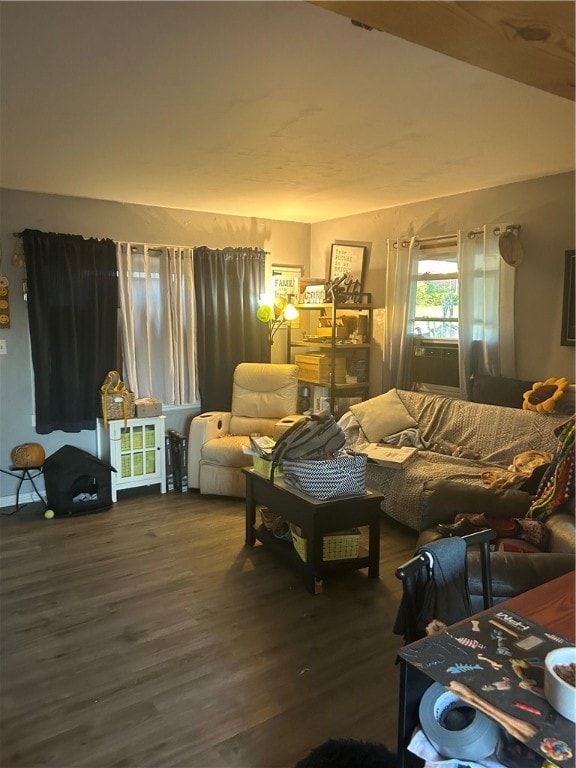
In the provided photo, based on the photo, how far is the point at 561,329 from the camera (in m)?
3.79

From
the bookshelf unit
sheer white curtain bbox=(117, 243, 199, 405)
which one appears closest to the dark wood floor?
sheer white curtain bbox=(117, 243, 199, 405)

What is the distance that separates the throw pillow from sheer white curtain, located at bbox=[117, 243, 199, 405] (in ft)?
5.27

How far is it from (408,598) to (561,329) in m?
2.81

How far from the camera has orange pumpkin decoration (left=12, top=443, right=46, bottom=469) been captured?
14.1 ft

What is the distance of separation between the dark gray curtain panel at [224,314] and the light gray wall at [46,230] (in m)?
0.24

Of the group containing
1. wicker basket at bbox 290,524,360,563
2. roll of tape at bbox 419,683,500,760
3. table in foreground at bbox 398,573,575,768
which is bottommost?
wicker basket at bbox 290,524,360,563

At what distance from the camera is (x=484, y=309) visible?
13.8ft

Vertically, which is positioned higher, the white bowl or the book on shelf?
the white bowl

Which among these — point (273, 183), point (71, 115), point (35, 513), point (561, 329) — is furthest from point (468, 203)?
point (35, 513)

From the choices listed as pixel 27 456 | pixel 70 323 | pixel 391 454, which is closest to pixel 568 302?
pixel 391 454

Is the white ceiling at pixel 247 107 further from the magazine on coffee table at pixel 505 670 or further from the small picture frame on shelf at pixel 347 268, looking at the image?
the magazine on coffee table at pixel 505 670

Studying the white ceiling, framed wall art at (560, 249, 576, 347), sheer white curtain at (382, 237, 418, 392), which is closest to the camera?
the white ceiling

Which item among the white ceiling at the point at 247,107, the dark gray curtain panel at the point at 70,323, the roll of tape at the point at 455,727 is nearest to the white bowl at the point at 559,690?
the roll of tape at the point at 455,727

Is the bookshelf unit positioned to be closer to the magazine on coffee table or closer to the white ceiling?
the white ceiling
